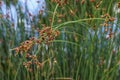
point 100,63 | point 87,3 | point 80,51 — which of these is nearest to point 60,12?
point 87,3

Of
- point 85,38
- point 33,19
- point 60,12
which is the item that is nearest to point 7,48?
point 33,19

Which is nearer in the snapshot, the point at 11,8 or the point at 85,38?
the point at 85,38

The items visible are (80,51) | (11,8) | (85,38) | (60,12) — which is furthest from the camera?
(11,8)

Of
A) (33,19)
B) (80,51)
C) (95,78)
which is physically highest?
(33,19)

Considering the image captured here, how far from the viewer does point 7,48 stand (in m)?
2.22

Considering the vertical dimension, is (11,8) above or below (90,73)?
above

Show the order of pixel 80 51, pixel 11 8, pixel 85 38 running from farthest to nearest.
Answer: pixel 11 8 < pixel 80 51 < pixel 85 38

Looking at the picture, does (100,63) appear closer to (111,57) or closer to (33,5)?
(111,57)

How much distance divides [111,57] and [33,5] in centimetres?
82

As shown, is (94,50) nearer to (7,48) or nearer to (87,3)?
(87,3)

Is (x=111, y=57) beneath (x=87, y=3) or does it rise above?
beneath

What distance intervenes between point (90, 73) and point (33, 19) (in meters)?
0.64

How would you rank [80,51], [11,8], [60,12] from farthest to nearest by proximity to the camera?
1. [11,8]
2. [60,12]
3. [80,51]

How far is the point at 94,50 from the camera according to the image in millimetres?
1909
